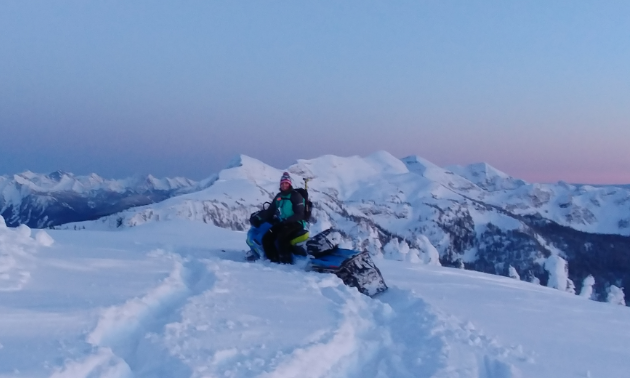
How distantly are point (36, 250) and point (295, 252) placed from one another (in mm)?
5140

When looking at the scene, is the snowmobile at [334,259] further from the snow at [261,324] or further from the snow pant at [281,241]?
the snow at [261,324]

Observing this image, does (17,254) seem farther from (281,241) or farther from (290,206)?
(290,206)

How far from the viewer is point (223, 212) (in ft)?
577

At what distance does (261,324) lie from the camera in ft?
21.9

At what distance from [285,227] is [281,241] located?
0.32m

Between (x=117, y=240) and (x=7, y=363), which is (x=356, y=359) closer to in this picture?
(x=7, y=363)

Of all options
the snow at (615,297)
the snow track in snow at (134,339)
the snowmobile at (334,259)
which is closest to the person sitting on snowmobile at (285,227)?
the snowmobile at (334,259)

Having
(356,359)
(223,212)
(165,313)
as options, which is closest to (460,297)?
(356,359)

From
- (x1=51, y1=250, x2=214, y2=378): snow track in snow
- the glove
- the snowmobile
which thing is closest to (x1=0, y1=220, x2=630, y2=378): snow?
(x1=51, y1=250, x2=214, y2=378): snow track in snow

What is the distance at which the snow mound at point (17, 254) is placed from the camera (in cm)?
696

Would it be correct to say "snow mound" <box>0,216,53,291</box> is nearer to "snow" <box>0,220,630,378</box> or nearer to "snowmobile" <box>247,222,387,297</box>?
"snow" <box>0,220,630,378</box>

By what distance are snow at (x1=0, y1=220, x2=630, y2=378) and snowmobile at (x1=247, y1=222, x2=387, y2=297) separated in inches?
11.4

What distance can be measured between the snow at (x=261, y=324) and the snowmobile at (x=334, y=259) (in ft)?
0.95

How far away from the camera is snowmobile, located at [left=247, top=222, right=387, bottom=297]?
9992 mm
